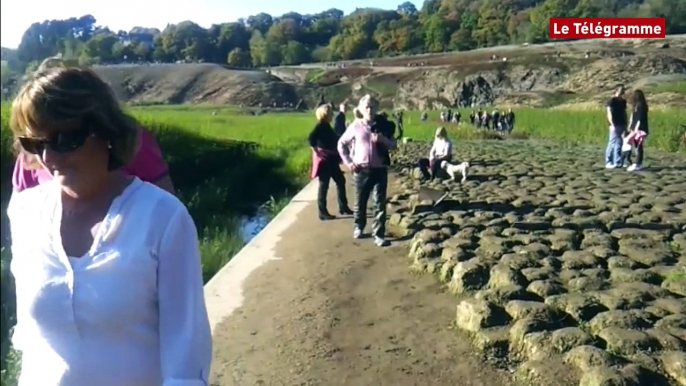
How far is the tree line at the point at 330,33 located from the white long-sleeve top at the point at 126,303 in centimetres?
597

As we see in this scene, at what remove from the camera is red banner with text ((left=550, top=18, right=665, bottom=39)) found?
26.8ft

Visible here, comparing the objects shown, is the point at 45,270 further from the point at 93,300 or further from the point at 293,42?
the point at 293,42

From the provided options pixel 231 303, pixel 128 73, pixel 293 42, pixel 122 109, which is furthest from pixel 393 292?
pixel 128 73

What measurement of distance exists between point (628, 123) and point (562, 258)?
1921 millimetres

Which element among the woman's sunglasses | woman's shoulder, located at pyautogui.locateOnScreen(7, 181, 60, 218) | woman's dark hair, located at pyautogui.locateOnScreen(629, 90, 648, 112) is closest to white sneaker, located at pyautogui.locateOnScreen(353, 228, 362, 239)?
woman's dark hair, located at pyautogui.locateOnScreen(629, 90, 648, 112)

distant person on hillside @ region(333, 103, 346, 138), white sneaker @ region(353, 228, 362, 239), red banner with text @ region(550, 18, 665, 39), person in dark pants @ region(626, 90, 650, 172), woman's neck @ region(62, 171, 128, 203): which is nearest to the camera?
woman's neck @ region(62, 171, 128, 203)

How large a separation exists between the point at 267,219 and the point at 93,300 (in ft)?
42.2

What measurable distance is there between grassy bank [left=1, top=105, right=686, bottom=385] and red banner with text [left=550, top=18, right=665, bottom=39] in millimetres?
1051

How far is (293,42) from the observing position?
12531mm

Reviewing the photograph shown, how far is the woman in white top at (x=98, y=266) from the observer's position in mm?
2271

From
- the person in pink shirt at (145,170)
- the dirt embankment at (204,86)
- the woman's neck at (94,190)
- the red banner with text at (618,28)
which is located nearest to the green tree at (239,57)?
the dirt embankment at (204,86)

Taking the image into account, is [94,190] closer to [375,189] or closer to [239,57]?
[375,189]

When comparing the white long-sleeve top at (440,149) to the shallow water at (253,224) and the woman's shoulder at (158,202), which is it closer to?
the shallow water at (253,224)

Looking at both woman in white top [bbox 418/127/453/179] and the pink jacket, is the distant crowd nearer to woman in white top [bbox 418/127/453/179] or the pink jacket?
woman in white top [bbox 418/127/453/179]
